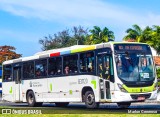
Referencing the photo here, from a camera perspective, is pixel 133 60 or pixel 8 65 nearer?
pixel 133 60

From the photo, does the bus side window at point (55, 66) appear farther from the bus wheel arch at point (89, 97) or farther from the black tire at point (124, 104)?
the black tire at point (124, 104)

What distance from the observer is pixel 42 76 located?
2500 cm

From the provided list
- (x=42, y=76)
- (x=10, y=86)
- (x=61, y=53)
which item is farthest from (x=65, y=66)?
(x=10, y=86)

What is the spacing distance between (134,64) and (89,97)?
2.85m

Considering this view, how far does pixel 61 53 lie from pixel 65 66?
0.91m

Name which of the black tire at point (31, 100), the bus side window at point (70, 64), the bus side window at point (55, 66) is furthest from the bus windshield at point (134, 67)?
the black tire at point (31, 100)

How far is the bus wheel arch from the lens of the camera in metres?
20.4

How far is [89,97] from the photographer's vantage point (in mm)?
20781

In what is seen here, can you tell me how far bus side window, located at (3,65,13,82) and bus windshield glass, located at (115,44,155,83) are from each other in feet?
36.4

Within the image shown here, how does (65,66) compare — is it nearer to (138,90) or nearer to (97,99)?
(97,99)

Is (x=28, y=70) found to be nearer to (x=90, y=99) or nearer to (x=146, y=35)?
(x=90, y=99)

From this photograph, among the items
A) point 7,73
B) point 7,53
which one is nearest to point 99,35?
point 7,53

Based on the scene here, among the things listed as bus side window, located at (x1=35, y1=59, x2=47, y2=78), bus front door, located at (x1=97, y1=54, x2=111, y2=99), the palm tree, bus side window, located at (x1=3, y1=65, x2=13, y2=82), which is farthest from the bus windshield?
the palm tree

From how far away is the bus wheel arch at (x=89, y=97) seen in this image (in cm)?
2041
